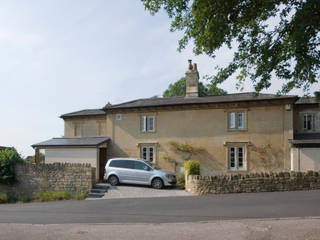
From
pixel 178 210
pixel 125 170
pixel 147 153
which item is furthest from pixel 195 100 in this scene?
pixel 178 210

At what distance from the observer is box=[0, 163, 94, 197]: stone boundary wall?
639 inches

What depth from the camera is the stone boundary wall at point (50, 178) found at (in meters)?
16.2

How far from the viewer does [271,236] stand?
22.5ft

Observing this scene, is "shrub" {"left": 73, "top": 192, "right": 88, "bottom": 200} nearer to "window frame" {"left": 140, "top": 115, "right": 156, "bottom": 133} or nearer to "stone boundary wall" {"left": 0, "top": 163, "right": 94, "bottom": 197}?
"stone boundary wall" {"left": 0, "top": 163, "right": 94, "bottom": 197}

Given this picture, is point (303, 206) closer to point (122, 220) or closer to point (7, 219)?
point (122, 220)

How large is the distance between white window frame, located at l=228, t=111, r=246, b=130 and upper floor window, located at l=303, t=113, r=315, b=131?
458 centimetres

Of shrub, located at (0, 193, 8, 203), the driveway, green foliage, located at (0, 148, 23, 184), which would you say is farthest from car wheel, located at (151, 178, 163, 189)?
green foliage, located at (0, 148, 23, 184)

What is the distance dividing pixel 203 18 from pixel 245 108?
40.7ft

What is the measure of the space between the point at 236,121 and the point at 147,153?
21.6 ft

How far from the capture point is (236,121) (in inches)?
757

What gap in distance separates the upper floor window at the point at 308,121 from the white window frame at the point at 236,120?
4581 millimetres

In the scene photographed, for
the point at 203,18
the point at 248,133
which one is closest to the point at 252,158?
the point at 248,133

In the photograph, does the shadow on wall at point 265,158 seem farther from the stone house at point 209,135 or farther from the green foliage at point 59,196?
the green foliage at point 59,196

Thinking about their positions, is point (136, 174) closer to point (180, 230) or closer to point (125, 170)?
point (125, 170)
